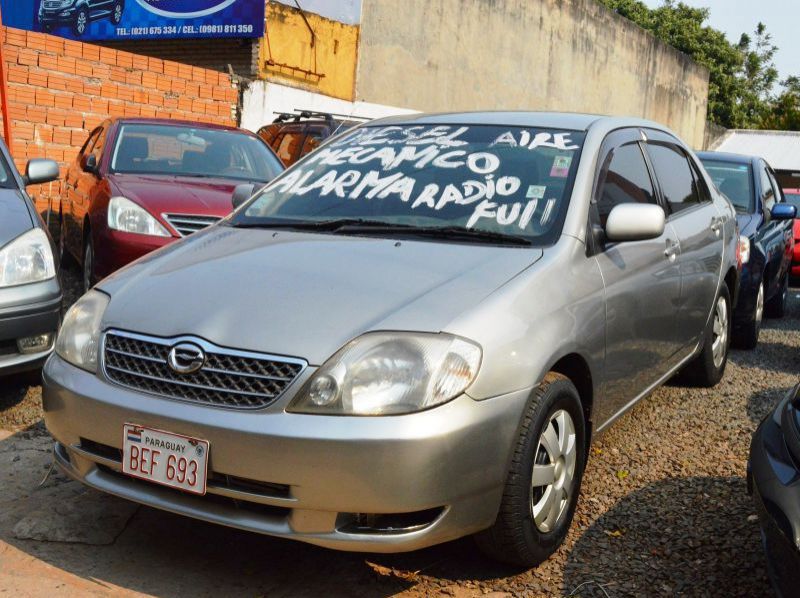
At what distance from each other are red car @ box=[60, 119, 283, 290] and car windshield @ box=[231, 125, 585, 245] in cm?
212

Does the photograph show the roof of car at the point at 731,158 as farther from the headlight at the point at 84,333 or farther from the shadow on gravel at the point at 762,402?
the headlight at the point at 84,333

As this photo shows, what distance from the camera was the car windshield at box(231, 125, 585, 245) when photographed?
3.57 m

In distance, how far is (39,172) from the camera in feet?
19.2

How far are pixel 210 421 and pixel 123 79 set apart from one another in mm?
10282

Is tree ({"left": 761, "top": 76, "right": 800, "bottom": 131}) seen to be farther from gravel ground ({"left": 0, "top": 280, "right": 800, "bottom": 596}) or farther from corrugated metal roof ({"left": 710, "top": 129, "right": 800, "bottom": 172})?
gravel ground ({"left": 0, "top": 280, "right": 800, "bottom": 596})

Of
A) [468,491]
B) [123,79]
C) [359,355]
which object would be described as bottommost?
[468,491]

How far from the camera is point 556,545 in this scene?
126 inches

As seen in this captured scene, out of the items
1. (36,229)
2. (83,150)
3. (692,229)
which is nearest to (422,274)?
(692,229)

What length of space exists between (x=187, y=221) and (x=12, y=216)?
57.8 inches

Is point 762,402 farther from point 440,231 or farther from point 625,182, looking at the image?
point 440,231

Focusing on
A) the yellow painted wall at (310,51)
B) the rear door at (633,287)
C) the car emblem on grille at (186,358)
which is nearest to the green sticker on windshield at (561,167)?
the rear door at (633,287)

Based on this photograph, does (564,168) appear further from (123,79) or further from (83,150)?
(123,79)

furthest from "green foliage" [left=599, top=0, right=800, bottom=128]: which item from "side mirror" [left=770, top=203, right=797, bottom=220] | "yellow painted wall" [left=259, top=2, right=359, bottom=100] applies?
"side mirror" [left=770, top=203, right=797, bottom=220]

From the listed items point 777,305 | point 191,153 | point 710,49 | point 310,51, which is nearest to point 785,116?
point 710,49
